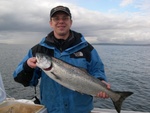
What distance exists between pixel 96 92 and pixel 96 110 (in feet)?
5.39

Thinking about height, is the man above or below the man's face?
below

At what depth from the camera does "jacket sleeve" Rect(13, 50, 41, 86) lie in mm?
4369

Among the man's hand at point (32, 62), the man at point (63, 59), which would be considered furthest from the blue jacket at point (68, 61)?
the man's hand at point (32, 62)

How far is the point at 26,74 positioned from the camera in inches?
174

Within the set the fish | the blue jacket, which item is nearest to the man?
the blue jacket

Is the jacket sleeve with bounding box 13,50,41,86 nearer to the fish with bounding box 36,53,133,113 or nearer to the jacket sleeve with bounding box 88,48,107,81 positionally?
the fish with bounding box 36,53,133,113

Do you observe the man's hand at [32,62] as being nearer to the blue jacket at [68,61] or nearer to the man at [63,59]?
the man at [63,59]

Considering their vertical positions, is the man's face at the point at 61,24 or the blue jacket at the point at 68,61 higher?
the man's face at the point at 61,24

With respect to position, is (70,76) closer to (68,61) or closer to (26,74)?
(68,61)

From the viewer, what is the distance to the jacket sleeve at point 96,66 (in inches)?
182

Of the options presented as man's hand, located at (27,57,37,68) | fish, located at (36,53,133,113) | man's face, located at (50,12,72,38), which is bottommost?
fish, located at (36,53,133,113)

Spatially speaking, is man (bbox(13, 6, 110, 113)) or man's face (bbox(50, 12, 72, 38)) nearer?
man (bbox(13, 6, 110, 113))

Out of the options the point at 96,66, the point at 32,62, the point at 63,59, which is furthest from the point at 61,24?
the point at 96,66

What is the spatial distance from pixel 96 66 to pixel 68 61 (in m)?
0.63
